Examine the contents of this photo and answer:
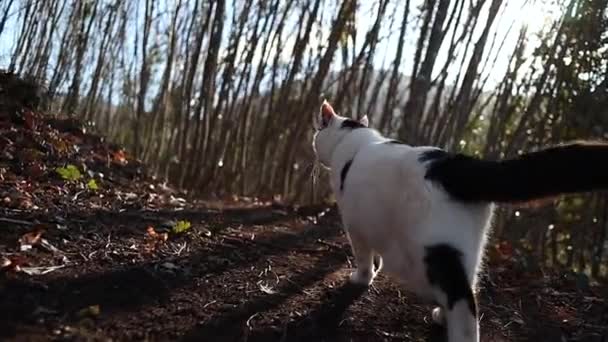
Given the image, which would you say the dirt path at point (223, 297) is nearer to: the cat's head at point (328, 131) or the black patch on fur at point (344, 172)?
the black patch on fur at point (344, 172)

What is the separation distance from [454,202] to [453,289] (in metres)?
0.42

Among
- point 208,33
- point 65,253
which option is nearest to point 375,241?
point 65,253

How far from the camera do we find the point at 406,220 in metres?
3.45

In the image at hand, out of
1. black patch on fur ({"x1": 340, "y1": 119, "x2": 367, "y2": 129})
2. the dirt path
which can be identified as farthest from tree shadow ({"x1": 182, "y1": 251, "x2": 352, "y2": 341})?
black patch on fur ({"x1": 340, "y1": 119, "x2": 367, "y2": 129})

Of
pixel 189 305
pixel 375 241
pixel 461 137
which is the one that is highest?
pixel 461 137

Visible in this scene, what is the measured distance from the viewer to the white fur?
3.25 meters

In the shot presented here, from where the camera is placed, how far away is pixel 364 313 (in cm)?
405

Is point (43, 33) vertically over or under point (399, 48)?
under

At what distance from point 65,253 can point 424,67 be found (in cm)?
590

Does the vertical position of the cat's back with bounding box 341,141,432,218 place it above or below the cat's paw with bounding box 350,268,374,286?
above

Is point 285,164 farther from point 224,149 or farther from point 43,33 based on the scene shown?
point 43,33

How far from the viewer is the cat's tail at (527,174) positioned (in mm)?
3055

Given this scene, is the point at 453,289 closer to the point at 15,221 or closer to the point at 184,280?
the point at 184,280

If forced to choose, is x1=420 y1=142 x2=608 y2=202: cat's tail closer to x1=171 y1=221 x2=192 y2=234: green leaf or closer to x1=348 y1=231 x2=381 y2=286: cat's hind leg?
x1=348 y1=231 x2=381 y2=286: cat's hind leg
